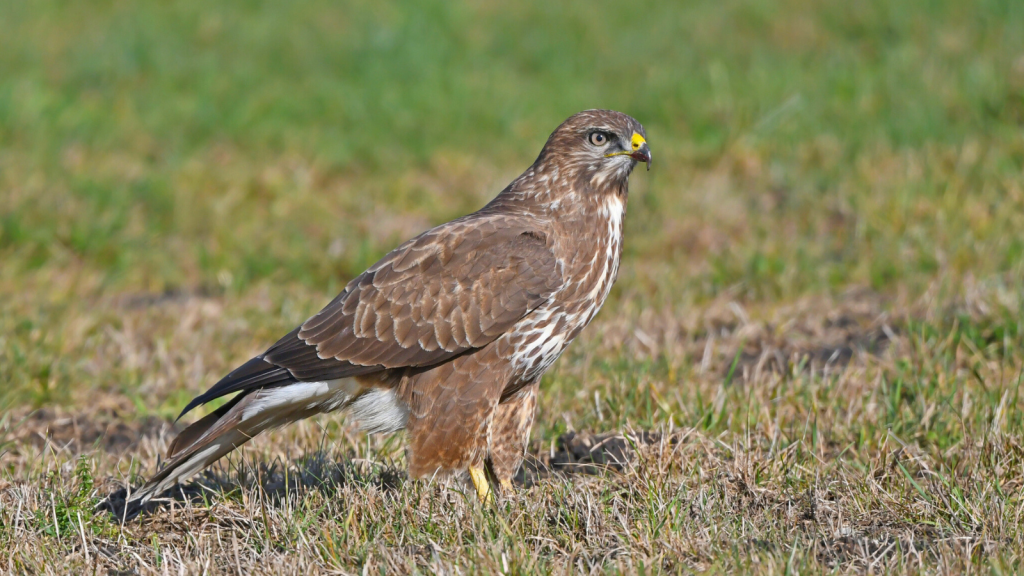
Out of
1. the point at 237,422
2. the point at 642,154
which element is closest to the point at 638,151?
the point at 642,154

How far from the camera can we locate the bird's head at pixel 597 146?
4.23 m

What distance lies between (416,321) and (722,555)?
1454mm

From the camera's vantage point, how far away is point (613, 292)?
23.0ft

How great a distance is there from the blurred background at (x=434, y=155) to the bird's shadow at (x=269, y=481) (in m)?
1.18

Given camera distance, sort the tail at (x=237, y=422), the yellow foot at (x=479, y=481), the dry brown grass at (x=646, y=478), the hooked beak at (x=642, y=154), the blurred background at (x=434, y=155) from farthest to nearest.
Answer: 1. the blurred background at (x=434, y=155)
2. the hooked beak at (x=642, y=154)
3. the yellow foot at (x=479, y=481)
4. the tail at (x=237, y=422)
5. the dry brown grass at (x=646, y=478)

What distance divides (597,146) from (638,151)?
185mm

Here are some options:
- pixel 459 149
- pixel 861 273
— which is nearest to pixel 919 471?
pixel 861 273

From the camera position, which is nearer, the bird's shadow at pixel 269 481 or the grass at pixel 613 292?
the grass at pixel 613 292

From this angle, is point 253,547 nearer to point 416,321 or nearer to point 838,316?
point 416,321

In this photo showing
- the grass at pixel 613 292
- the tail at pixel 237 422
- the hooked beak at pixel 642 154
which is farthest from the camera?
the hooked beak at pixel 642 154

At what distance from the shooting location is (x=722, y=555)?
10.1 feet

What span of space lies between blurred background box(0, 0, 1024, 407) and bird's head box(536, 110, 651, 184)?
7.16 feet

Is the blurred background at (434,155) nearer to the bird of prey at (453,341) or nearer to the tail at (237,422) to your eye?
the tail at (237,422)

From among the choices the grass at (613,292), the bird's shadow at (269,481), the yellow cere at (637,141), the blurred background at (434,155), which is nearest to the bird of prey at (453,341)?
the yellow cere at (637,141)
